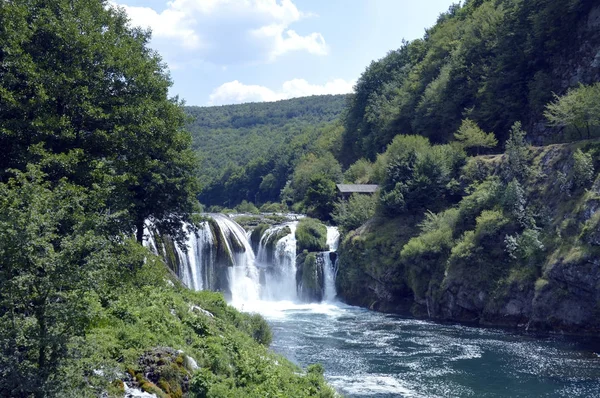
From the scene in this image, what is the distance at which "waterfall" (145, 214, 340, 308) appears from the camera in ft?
141

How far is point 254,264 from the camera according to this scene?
47531 millimetres

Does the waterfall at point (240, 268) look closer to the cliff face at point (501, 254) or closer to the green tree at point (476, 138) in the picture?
the cliff face at point (501, 254)

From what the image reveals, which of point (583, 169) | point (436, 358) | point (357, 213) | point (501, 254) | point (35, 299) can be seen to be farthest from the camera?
point (357, 213)

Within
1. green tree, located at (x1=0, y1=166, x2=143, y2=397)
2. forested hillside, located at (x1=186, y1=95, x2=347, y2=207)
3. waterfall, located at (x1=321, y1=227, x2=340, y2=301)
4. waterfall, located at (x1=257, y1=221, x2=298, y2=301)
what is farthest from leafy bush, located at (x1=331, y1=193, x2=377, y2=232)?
green tree, located at (x1=0, y1=166, x2=143, y2=397)

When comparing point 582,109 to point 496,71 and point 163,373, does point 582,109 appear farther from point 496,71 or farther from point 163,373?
point 163,373

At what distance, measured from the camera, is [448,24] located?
2739 inches

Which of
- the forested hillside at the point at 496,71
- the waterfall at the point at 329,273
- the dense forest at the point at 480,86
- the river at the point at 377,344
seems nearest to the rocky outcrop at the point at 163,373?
the river at the point at 377,344

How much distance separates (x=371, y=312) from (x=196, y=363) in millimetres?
28534

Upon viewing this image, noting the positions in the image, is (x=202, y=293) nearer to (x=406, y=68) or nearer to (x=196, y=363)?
(x=196, y=363)

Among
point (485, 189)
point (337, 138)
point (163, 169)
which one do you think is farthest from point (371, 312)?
point (337, 138)

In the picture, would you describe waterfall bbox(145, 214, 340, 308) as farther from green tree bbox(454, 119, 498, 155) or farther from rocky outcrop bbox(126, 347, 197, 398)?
rocky outcrop bbox(126, 347, 197, 398)

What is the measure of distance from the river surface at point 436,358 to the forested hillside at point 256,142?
35478mm

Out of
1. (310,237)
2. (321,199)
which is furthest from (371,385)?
(321,199)

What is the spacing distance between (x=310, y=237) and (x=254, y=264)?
215 inches
